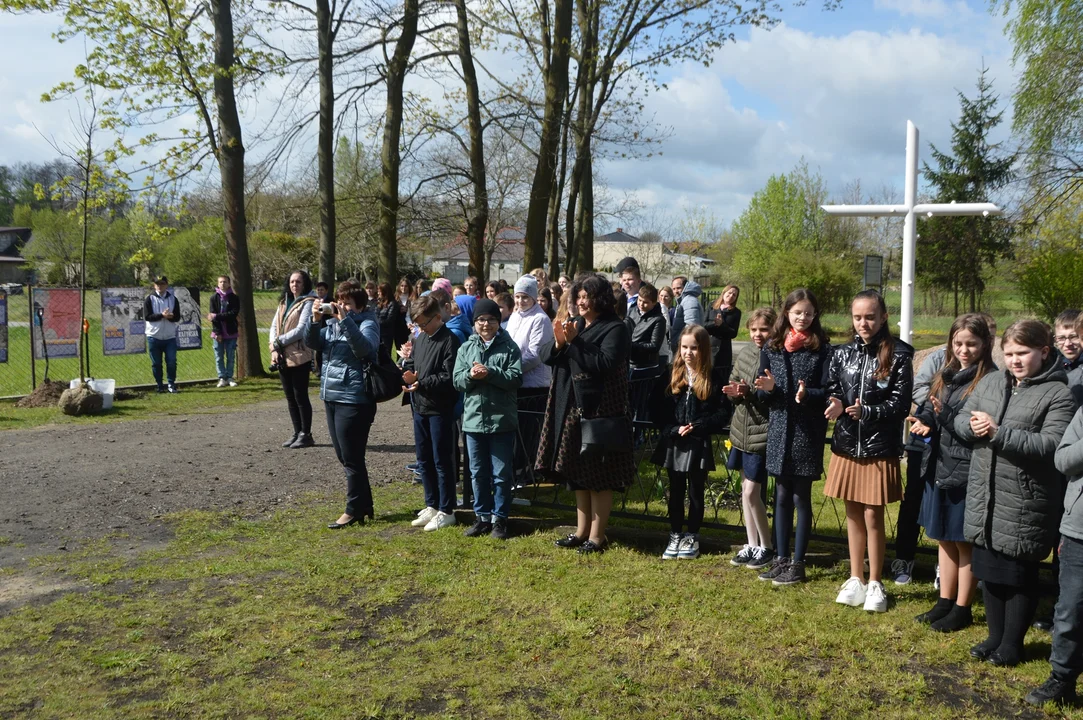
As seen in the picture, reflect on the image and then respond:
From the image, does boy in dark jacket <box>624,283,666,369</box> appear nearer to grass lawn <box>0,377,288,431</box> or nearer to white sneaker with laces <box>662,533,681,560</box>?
white sneaker with laces <box>662,533,681,560</box>

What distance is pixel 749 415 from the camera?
228 inches

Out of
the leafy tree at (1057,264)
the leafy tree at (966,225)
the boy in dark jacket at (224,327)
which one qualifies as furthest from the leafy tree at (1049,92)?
the boy in dark jacket at (224,327)

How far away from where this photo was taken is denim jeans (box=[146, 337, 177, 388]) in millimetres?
14648

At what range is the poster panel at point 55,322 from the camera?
14156 mm

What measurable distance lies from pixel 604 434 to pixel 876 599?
189 cm

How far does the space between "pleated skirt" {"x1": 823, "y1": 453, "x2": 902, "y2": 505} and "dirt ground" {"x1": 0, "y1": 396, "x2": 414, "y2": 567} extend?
4589 millimetres

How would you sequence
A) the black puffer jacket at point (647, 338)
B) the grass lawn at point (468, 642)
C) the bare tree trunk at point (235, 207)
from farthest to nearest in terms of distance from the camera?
the bare tree trunk at point (235, 207) < the black puffer jacket at point (647, 338) < the grass lawn at point (468, 642)

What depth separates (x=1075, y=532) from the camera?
148 inches

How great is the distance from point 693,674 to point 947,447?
178 centimetres

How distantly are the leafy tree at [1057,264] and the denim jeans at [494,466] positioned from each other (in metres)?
22.1

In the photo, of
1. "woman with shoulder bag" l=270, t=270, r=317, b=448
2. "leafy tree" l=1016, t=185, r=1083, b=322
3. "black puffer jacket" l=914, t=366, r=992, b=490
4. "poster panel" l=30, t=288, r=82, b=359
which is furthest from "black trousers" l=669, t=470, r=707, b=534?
"leafy tree" l=1016, t=185, r=1083, b=322

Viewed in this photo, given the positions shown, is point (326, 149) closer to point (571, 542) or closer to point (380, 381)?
point (380, 381)

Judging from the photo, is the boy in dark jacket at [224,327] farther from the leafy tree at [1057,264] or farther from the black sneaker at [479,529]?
the leafy tree at [1057,264]

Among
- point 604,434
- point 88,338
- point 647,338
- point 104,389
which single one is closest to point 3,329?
point 88,338
